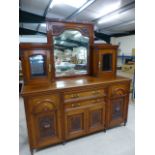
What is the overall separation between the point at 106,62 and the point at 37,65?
1.10 metres

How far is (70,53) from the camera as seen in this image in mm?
2133

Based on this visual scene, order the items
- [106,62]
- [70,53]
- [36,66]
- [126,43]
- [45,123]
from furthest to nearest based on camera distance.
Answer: [126,43]
[106,62]
[70,53]
[36,66]
[45,123]

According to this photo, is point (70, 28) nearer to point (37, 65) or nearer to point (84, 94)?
point (37, 65)

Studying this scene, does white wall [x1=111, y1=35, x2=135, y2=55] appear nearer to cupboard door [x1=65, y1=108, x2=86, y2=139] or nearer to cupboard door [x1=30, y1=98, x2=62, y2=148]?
cupboard door [x1=65, y1=108, x2=86, y2=139]

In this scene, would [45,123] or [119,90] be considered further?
[119,90]

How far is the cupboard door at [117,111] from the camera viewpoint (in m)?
2.12

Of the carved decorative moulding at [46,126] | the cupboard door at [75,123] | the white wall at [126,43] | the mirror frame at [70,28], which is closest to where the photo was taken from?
the carved decorative moulding at [46,126]

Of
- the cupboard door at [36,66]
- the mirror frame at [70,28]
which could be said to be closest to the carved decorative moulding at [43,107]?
the cupboard door at [36,66]

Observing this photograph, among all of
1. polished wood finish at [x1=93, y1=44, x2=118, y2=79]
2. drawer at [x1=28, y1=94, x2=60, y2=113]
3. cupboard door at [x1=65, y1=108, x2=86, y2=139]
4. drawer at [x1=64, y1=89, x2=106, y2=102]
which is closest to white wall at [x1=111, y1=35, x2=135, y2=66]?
polished wood finish at [x1=93, y1=44, x2=118, y2=79]

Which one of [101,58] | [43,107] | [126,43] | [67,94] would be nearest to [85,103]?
[67,94]

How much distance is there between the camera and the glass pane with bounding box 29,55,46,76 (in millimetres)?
1802

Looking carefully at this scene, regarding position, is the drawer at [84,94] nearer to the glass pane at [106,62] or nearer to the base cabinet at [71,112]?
the base cabinet at [71,112]

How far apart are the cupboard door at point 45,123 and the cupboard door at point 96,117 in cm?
46

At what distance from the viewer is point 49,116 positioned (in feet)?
5.65
